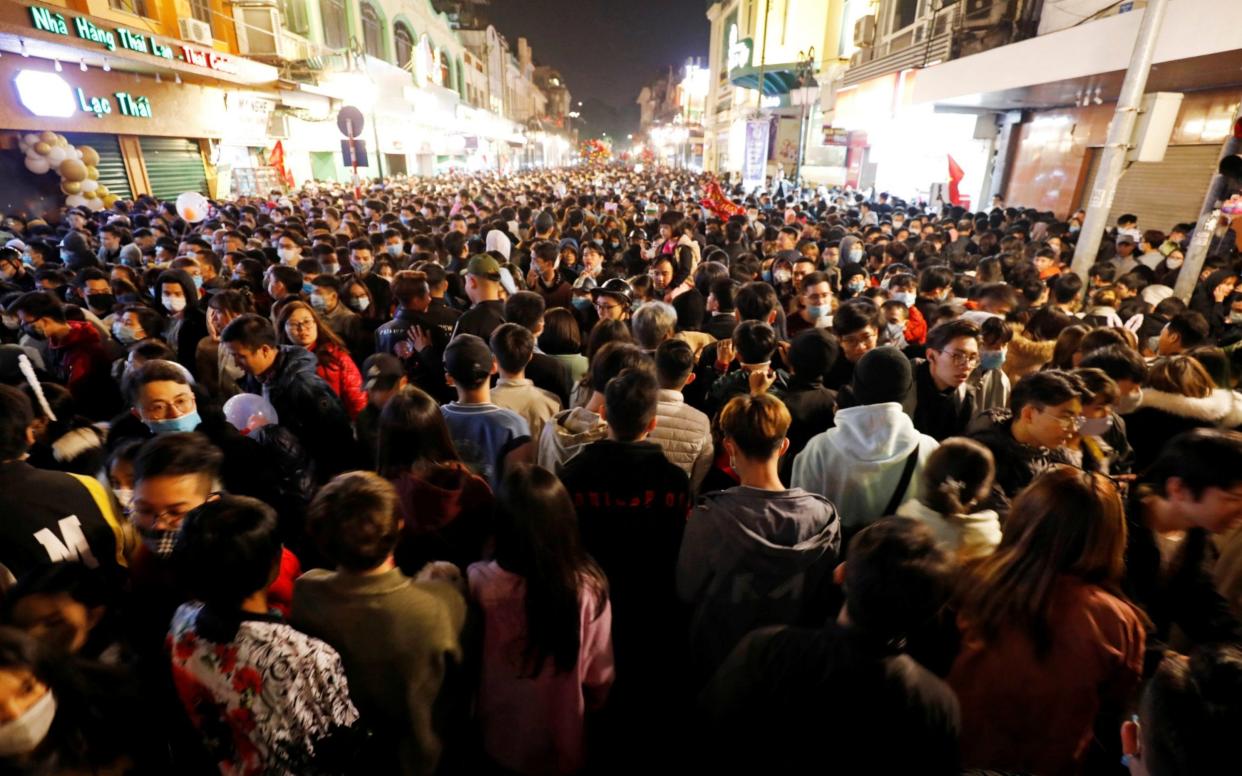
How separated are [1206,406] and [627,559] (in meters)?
3.23

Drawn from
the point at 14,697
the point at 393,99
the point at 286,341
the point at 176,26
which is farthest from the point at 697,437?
the point at 393,99

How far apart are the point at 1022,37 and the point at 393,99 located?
26.3 metres

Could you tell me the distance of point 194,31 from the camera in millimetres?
16641

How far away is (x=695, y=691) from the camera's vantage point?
2916 millimetres

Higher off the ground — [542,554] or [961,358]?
[961,358]

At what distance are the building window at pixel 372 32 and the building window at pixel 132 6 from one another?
16.4 m

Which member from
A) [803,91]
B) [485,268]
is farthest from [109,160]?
[803,91]

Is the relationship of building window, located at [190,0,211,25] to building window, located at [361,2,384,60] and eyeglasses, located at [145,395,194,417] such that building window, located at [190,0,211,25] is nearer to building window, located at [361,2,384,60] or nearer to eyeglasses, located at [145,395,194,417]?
building window, located at [361,2,384,60]

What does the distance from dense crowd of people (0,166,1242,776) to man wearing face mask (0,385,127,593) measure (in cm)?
1

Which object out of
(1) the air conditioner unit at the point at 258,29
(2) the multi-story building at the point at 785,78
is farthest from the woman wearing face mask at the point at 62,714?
(2) the multi-story building at the point at 785,78

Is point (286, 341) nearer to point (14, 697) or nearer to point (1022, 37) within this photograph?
point (14, 697)

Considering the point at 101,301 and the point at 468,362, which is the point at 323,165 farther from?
the point at 468,362

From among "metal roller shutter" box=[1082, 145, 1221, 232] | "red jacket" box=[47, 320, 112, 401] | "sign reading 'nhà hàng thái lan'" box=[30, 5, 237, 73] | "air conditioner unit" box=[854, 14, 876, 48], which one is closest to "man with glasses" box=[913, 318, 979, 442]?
"red jacket" box=[47, 320, 112, 401]

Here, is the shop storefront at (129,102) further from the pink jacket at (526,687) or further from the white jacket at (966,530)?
the white jacket at (966,530)
